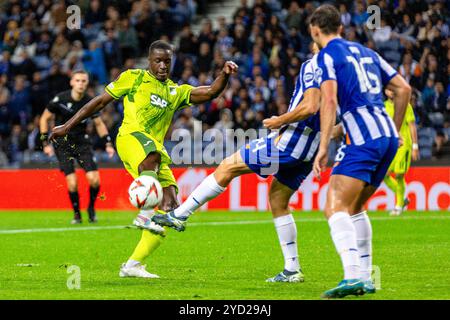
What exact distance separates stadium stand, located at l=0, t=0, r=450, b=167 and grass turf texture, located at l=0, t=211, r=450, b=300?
374 cm

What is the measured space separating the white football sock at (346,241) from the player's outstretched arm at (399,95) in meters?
0.94

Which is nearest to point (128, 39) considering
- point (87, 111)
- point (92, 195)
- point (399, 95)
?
point (92, 195)

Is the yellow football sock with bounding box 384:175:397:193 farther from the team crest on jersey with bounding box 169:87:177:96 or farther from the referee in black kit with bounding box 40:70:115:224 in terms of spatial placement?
the team crest on jersey with bounding box 169:87:177:96

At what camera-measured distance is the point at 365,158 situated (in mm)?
7840

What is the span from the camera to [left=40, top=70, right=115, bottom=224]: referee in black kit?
56.9 feet

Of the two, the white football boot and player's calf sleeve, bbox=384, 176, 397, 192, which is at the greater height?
player's calf sleeve, bbox=384, 176, 397, 192

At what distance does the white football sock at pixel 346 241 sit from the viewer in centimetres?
780

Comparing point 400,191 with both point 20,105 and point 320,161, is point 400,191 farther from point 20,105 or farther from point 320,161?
point 320,161

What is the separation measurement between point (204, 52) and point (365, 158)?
1633 cm

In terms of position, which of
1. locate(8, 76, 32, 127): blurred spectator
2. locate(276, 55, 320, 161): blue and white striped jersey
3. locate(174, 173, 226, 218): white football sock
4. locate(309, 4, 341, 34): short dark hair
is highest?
locate(8, 76, 32, 127): blurred spectator

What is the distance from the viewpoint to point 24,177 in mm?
22500

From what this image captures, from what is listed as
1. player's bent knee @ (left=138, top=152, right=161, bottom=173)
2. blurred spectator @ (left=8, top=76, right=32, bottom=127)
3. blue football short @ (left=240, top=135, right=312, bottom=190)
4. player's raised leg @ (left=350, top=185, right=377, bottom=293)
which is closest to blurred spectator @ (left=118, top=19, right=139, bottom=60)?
blurred spectator @ (left=8, top=76, right=32, bottom=127)

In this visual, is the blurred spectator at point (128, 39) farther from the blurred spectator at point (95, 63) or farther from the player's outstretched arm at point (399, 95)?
the player's outstretched arm at point (399, 95)

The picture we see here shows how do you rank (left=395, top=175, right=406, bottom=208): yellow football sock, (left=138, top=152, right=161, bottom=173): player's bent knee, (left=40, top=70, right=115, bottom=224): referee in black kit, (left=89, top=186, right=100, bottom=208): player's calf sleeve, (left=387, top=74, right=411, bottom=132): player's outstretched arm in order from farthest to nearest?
(left=395, top=175, right=406, bottom=208): yellow football sock, (left=89, top=186, right=100, bottom=208): player's calf sleeve, (left=40, top=70, right=115, bottom=224): referee in black kit, (left=138, top=152, right=161, bottom=173): player's bent knee, (left=387, top=74, right=411, bottom=132): player's outstretched arm
